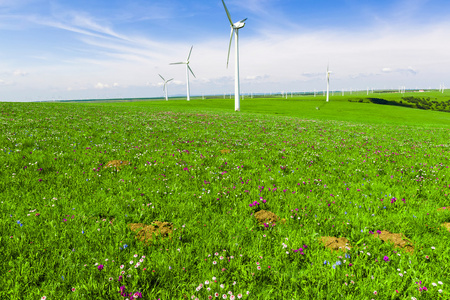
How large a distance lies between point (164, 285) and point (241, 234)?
196 cm

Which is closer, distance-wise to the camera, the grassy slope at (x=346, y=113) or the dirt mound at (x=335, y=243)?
the dirt mound at (x=335, y=243)

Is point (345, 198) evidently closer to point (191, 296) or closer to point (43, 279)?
point (191, 296)

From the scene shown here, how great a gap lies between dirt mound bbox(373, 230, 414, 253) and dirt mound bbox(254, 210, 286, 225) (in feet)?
7.09

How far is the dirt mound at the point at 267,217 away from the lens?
5547 mm

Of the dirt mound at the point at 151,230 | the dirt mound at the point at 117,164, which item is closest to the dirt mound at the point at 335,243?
the dirt mound at the point at 151,230

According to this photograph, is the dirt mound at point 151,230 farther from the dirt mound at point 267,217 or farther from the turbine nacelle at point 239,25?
the turbine nacelle at point 239,25

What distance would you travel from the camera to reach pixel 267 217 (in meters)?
5.64

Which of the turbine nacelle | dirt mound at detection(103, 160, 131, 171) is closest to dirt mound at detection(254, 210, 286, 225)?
dirt mound at detection(103, 160, 131, 171)

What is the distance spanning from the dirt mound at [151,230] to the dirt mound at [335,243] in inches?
129

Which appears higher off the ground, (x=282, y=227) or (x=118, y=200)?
(x=118, y=200)

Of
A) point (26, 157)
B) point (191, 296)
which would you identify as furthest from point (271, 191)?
point (26, 157)

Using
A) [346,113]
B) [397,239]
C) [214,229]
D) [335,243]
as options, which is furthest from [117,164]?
[346,113]

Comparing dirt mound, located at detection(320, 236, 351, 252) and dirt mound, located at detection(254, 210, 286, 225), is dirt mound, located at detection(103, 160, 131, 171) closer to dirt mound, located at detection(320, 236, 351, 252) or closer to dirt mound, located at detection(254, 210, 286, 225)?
dirt mound, located at detection(254, 210, 286, 225)

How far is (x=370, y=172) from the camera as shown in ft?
31.5
